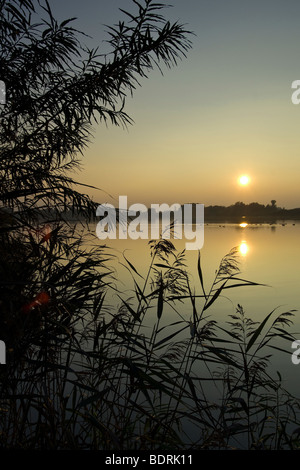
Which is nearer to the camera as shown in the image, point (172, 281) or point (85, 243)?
point (172, 281)

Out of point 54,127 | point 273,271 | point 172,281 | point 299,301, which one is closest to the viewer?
point 172,281

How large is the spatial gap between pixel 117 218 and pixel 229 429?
2494 millimetres

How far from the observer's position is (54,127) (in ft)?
16.0

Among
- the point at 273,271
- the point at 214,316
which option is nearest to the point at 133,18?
the point at 214,316

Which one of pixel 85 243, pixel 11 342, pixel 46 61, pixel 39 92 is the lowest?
pixel 11 342

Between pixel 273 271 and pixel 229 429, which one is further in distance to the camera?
pixel 273 271
